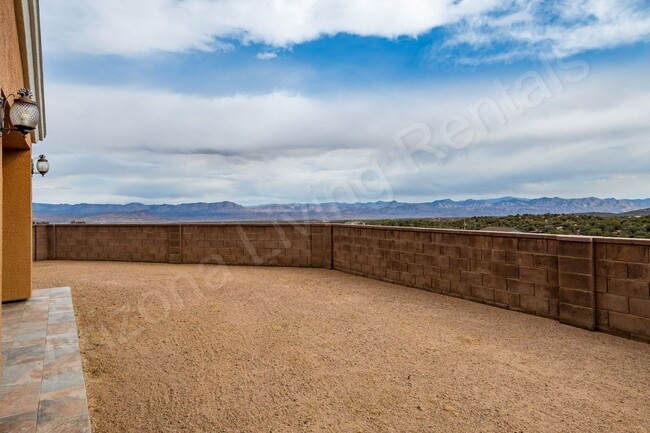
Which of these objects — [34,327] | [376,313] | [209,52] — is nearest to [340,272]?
[376,313]

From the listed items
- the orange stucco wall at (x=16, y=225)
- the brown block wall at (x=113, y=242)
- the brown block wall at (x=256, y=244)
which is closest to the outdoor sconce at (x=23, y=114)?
the orange stucco wall at (x=16, y=225)

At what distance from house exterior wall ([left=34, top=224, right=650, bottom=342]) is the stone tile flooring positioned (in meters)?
5.74

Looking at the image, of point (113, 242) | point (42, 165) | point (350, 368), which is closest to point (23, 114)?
point (350, 368)

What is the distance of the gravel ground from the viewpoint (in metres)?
2.79

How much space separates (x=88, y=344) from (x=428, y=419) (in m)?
4.10

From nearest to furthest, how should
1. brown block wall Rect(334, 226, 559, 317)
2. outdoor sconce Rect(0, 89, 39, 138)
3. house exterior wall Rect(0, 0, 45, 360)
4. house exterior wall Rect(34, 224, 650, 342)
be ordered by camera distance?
outdoor sconce Rect(0, 89, 39, 138) → house exterior wall Rect(34, 224, 650, 342) → brown block wall Rect(334, 226, 559, 317) → house exterior wall Rect(0, 0, 45, 360)

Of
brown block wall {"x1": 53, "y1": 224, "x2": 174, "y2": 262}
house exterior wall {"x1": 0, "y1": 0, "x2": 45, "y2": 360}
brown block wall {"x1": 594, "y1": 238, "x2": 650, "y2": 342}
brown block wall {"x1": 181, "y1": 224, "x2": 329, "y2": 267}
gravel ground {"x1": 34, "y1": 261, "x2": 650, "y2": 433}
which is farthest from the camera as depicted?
brown block wall {"x1": 53, "y1": 224, "x2": 174, "y2": 262}

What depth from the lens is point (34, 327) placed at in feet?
16.1

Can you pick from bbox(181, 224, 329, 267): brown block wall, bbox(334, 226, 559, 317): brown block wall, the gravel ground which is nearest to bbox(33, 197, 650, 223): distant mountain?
bbox(181, 224, 329, 267): brown block wall

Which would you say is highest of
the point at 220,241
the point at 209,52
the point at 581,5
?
the point at 209,52

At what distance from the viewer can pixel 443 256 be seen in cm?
706

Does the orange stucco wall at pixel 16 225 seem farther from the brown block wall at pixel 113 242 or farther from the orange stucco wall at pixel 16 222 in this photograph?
the brown block wall at pixel 113 242

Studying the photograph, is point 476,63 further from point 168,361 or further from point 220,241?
point 168,361

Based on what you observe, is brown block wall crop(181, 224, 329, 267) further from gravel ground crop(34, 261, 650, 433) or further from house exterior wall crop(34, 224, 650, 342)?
gravel ground crop(34, 261, 650, 433)
